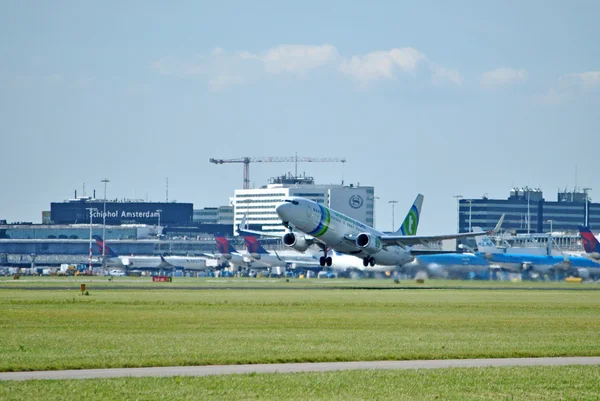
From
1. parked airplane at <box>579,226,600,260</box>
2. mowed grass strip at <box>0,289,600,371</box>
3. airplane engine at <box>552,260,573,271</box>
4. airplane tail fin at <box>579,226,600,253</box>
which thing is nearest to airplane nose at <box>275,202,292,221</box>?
mowed grass strip at <box>0,289,600,371</box>

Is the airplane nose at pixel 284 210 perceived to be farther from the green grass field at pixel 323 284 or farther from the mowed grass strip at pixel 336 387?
the mowed grass strip at pixel 336 387

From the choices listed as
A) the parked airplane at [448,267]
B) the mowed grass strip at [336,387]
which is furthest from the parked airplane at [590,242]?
the mowed grass strip at [336,387]

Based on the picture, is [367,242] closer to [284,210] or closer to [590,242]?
[284,210]

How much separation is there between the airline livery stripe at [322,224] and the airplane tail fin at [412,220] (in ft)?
81.1

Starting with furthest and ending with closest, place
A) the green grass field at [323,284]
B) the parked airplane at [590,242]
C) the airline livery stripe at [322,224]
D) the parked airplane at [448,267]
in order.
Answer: the parked airplane at [590,242], the parked airplane at [448,267], the green grass field at [323,284], the airline livery stripe at [322,224]

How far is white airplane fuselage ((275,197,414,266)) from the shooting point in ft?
292

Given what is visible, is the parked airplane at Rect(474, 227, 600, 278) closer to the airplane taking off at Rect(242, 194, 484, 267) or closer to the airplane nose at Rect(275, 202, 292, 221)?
the airplane taking off at Rect(242, 194, 484, 267)

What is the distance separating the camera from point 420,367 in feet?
110

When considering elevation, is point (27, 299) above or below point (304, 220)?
below

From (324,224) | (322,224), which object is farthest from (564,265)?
(322,224)

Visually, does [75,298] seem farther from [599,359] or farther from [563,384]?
[563,384]

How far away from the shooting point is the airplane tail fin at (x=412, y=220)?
385ft

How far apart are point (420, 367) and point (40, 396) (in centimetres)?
1215

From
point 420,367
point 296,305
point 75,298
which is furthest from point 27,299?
point 420,367
